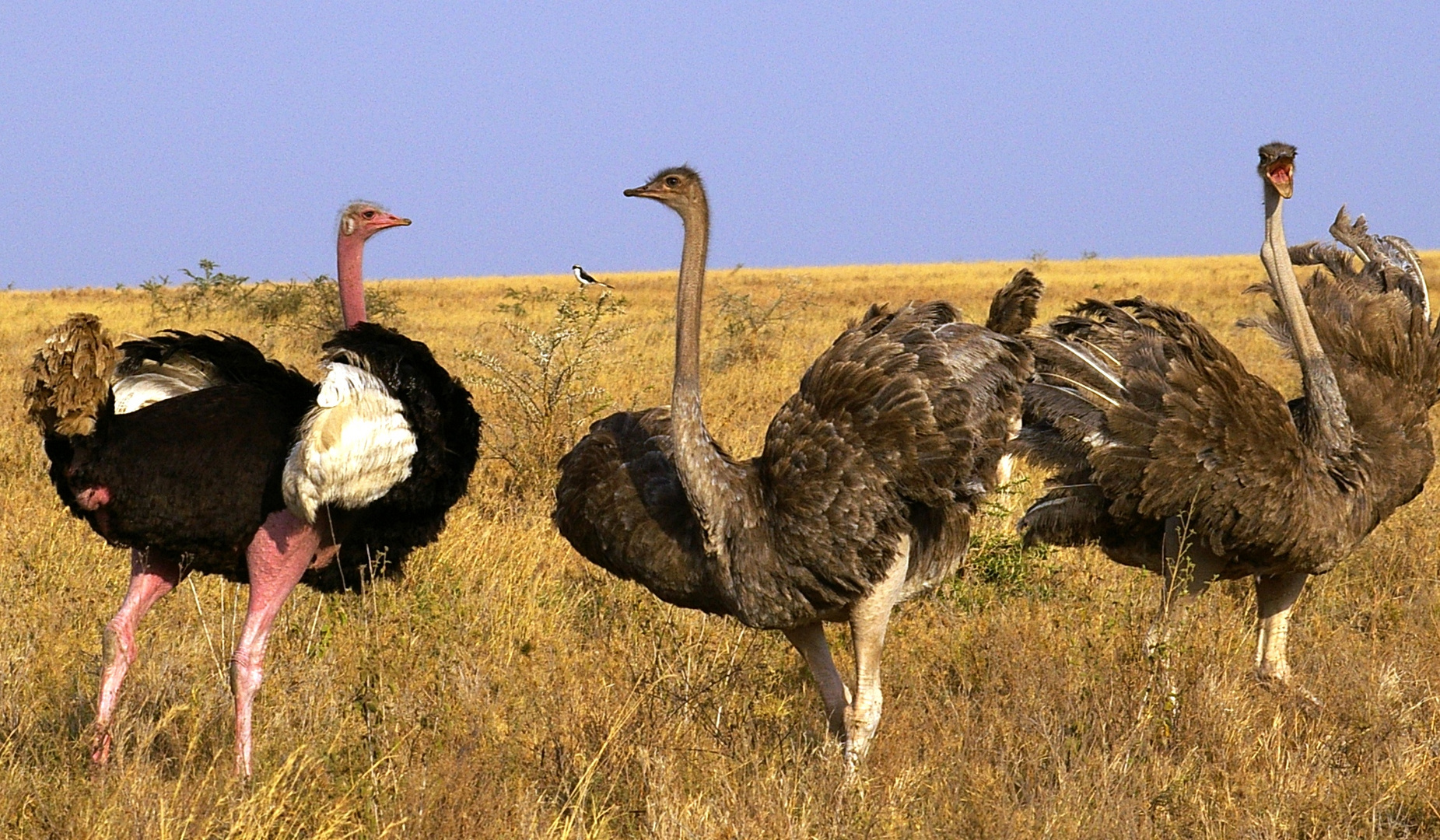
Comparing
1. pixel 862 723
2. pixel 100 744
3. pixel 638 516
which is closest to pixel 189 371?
pixel 100 744

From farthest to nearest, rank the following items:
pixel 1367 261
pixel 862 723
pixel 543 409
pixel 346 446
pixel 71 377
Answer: pixel 543 409 → pixel 1367 261 → pixel 862 723 → pixel 346 446 → pixel 71 377

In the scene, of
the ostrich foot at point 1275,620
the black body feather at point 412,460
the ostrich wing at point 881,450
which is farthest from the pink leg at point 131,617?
the ostrich foot at point 1275,620

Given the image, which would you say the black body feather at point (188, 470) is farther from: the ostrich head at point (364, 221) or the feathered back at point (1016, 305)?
the feathered back at point (1016, 305)

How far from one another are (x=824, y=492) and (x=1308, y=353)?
7.34 feet

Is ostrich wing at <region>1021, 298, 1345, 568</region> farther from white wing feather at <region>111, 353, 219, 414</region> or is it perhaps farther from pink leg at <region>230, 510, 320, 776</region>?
white wing feather at <region>111, 353, 219, 414</region>

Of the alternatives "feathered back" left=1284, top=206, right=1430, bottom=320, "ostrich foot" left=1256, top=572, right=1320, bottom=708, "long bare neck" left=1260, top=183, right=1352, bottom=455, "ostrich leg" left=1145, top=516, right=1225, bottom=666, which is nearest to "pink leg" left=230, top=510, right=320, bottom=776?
"ostrich leg" left=1145, top=516, right=1225, bottom=666

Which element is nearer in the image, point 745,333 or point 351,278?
point 351,278

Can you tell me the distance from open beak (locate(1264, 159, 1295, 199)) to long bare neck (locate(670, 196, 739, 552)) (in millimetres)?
2557

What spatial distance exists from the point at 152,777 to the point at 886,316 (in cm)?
264

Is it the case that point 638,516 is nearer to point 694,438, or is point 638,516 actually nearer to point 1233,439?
point 694,438

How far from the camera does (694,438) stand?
4.37m

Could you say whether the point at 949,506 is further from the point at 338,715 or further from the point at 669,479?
the point at 338,715

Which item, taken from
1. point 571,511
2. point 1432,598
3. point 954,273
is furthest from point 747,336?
point 954,273

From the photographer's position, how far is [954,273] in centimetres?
5653
